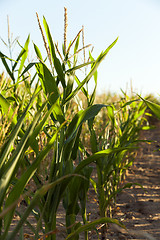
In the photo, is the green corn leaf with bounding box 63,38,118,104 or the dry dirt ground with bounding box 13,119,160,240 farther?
the dry dirt ground with bounding box 13,119,160,240

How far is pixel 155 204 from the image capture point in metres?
1.84

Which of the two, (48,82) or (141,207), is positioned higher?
(48,82)

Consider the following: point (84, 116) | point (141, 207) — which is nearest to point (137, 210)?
point (141, 207)

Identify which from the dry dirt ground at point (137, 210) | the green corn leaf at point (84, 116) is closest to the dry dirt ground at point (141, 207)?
the dry dirt ground at point (137, 210)

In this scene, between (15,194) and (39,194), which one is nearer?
(39,194)

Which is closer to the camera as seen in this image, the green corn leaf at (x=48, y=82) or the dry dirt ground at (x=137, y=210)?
the green corn leaf at (x=48, y=82)

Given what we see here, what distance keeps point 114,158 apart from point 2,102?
69 centimetres

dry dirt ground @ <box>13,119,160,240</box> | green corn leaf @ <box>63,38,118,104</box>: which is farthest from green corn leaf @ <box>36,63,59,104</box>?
dry dirt ground @ <box>13,119,160,240</box>

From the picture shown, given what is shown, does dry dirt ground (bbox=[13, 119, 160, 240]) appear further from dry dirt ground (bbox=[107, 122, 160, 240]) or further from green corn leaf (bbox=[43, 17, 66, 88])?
green corn leaf (bbox=[43, 17, 66, 88])

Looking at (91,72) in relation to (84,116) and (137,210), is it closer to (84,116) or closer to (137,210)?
(84,116)

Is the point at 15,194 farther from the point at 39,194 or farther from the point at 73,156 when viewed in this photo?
the point at 73,156

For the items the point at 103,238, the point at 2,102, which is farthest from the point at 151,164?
the point at 2,102

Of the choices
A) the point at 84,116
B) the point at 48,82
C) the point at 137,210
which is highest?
the point at 48,82

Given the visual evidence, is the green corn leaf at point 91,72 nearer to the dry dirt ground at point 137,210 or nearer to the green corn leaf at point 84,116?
the green corn leaf at point 84,116
